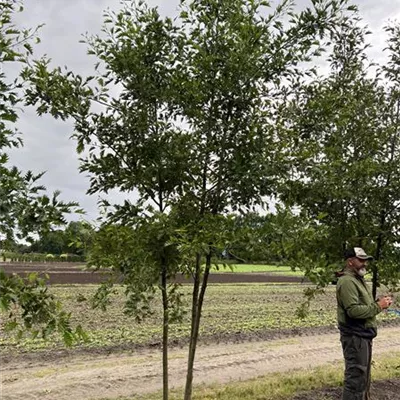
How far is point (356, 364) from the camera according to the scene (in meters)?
5.77

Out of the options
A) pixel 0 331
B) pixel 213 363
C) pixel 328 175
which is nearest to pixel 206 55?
pixel 328 175

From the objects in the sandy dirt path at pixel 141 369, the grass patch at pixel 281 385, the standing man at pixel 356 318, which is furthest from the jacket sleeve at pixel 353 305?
the sandy dirt path at pixel 141 369

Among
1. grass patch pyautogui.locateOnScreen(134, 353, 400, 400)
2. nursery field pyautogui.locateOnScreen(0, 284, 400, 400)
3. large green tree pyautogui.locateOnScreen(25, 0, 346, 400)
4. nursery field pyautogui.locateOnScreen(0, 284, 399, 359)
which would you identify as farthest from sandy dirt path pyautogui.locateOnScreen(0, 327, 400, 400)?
large green tree pyautogui.locateOnScreen(25, 0, 346, 400)

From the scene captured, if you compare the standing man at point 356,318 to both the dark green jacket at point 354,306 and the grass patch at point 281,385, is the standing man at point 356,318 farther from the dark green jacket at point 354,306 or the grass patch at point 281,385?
the grass patch at point 281,385

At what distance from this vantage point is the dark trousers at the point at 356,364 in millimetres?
5742

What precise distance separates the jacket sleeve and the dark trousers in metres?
0.33

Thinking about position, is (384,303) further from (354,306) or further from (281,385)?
(281,385)

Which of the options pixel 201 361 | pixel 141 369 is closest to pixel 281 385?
pixel 201 361

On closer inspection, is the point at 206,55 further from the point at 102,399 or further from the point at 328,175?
the point at 102,399

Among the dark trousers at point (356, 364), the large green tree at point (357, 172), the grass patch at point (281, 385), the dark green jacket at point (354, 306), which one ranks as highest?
the large green tree at point (357, 172)

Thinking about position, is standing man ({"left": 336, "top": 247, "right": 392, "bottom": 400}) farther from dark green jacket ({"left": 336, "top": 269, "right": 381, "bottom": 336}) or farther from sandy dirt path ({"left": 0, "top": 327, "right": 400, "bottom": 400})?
sandy dirt path ({"left": 0, "top": 327, "right": 400, "bottom": 400})

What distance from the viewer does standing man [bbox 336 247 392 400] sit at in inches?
220

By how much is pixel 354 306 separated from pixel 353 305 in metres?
0.02

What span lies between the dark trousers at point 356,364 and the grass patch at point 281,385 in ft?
5.64
